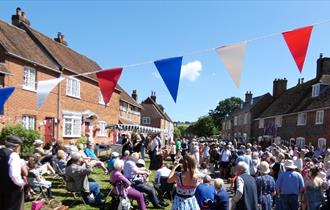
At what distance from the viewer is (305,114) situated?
29.7 metres

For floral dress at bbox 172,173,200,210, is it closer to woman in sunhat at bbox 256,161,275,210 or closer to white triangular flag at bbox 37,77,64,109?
woman in sunhat at bbox 256,161,275,210

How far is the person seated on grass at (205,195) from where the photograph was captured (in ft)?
21.6

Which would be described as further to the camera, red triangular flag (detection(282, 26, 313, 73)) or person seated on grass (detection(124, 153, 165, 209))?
person seated on grass (detection(124, 153, 165, 209))

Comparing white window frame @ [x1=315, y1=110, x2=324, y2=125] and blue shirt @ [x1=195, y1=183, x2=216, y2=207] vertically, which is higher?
white window frame @ [x1=315, y1=110, x2=324, y2=125]

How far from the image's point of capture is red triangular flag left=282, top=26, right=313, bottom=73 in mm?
7337

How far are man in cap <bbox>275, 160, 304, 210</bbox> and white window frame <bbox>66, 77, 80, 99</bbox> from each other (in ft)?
60.0

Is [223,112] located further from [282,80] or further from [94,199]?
[94,199]

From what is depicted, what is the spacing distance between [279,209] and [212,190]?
2.33m

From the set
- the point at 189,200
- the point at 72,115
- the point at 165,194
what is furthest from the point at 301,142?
the point at 189,200

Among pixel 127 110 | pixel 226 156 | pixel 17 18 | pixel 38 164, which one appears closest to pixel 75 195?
pixel 38 164

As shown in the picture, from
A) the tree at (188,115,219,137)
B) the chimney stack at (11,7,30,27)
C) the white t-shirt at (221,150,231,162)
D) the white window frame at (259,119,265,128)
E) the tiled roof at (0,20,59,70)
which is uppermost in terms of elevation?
the chimney stack at (11,7,30,27)

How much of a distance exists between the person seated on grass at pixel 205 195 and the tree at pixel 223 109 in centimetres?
8720

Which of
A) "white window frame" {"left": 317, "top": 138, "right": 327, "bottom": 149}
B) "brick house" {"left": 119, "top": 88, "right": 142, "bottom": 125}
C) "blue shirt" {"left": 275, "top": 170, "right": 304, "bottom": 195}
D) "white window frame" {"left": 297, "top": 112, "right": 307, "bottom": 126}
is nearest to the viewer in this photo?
"blue shirt" {"left": 275, "top": 170, "right": 304, "bottom": 195}

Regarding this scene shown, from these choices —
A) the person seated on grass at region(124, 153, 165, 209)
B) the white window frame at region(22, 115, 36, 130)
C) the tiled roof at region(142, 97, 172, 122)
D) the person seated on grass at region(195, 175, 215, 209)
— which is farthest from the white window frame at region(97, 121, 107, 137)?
the tiled roof at region(142, 97, 172, 122)
